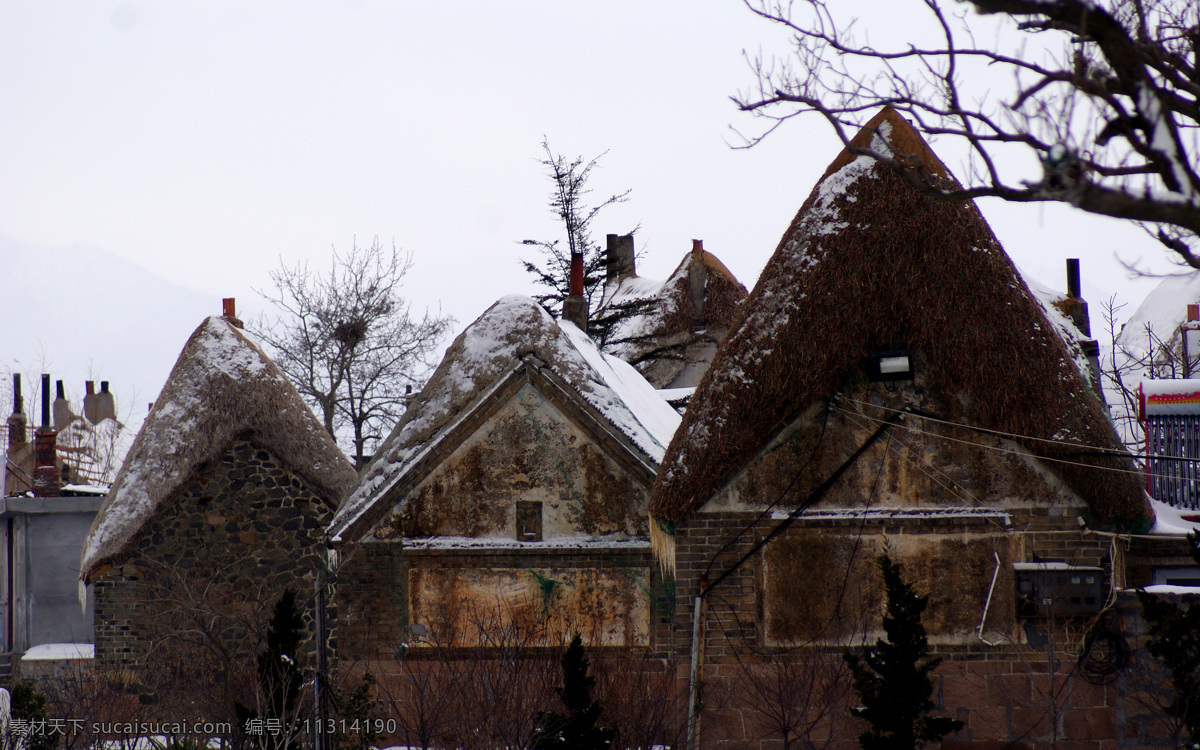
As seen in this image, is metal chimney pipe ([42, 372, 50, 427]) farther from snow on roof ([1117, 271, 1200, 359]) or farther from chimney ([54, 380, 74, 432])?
snow on roof ([1117, 271, 1200, 359])

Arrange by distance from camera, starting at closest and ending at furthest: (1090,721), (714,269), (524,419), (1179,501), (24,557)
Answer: (1090,721), (1179,501), (524,419), (24,557), (714,269)

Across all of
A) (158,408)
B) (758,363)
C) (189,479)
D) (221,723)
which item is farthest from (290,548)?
(758,363)

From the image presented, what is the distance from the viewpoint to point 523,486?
12883 millimetres

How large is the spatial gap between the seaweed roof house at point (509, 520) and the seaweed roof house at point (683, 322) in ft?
52.2

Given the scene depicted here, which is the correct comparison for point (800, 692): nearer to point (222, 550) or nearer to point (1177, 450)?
point (1177, 450)

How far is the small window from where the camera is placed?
1277cm

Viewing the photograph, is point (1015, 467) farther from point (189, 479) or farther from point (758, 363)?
point (189, 479)

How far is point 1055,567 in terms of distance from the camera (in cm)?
954

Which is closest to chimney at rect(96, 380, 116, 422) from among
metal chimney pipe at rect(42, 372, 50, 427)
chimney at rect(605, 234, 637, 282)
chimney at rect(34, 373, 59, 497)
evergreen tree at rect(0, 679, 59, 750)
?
metal chimney pipe at rect(42, 372, 50, 427)

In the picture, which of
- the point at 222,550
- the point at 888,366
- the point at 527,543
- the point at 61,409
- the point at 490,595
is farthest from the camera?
the point at 61,409

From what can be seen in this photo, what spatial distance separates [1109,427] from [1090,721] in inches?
102

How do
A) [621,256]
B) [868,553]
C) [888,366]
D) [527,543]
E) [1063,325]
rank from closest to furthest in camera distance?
[888,366], [868,553], [527,543], [1063,325], [621,256]

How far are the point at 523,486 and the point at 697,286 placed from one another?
721 inches

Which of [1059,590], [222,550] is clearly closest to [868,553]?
[1059,590]
